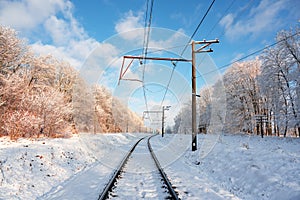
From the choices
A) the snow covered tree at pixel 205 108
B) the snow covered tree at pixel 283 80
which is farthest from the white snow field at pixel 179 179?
the snow covered tree at pixel 205 108

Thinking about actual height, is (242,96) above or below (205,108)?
above

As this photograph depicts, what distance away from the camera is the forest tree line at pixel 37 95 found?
13.8 meters

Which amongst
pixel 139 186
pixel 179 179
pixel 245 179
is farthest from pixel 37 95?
pixel 245 179

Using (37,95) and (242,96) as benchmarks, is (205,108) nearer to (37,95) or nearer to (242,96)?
(242,96)

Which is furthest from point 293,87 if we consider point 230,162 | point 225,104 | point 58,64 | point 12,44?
point 58,64

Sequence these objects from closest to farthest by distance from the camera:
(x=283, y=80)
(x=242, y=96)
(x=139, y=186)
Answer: (x=139, y=186) → (x=283, y=80) → (x=242, y=96)

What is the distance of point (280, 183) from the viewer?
211 inches

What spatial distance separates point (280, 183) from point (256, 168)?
1153 mm

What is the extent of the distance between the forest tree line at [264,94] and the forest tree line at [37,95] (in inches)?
824

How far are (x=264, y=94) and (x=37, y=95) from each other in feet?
92.5

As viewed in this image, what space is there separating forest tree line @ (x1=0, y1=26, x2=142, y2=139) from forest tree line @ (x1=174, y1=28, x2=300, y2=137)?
20939 mm

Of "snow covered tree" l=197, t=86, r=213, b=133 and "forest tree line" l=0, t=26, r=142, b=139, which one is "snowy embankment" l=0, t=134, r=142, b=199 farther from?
"snow covered tree" l=197, t=86, r=213, b=133

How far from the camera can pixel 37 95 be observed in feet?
52.7

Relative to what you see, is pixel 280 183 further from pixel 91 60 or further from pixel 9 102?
pixel 9 102
